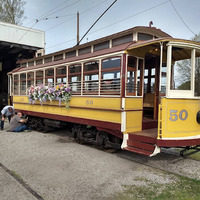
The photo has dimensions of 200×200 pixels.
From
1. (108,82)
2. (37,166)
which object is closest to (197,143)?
(108,82)

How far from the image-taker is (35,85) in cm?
837

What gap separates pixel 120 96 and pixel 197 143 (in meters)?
2.02

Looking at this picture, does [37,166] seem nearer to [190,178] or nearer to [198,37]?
[190,178]

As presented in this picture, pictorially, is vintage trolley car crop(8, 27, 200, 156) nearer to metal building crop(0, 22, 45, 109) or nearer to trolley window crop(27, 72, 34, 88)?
trolley window crop(27, 72, 34, 88)

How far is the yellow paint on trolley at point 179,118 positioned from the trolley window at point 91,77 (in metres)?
2.14

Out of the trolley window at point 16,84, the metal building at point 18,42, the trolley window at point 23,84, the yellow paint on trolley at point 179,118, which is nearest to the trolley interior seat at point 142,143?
the yellow paint on trolley at point 179,118

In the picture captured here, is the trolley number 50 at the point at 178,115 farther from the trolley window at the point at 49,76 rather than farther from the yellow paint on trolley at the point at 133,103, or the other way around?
the trolley window at the point at 49,76

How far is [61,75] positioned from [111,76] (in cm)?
237

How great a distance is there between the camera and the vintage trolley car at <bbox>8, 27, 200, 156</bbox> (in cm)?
433

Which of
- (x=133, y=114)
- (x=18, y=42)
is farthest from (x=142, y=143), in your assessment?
(x=18, y=42)

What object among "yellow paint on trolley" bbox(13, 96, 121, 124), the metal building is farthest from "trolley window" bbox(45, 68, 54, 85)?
the metal building

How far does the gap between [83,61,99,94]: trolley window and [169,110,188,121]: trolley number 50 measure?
7.23 feet

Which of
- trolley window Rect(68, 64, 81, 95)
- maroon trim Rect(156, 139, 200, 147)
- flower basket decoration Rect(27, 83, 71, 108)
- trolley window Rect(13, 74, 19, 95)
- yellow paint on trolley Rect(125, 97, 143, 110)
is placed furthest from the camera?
trolley window Rect(13, 74, 19, 95)

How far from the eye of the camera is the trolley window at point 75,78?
6.33m
